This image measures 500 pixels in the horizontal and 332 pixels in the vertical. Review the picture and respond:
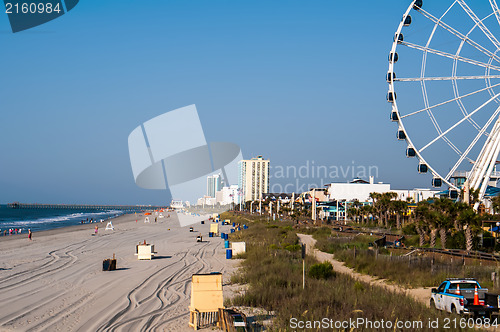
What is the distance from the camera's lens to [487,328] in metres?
10.1

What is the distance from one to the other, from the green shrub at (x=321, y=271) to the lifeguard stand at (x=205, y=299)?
5713mm

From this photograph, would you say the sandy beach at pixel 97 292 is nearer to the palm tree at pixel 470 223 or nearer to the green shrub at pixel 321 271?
the green shrub at pixel 321 271

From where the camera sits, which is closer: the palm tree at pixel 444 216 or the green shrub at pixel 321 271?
the green shrub at pixel 321 271

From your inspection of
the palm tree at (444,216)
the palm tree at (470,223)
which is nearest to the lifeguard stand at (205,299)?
the palm tree at (470,223)

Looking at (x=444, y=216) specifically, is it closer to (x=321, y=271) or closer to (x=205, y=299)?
(x=321, y=271)

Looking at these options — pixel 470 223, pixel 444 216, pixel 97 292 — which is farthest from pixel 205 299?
pixel 444 216

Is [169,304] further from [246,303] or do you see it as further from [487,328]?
[487,328]

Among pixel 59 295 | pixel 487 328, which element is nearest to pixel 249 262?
pixel 59 295

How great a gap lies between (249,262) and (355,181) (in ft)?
284

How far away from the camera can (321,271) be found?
16.5 metres

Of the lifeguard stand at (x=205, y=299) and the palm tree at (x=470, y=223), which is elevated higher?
the palm tree at (x=470, y=223)

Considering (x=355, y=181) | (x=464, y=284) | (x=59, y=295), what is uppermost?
(x=355, y=181)

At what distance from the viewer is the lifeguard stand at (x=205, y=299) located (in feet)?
37.0

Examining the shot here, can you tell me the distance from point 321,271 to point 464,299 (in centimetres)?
618
